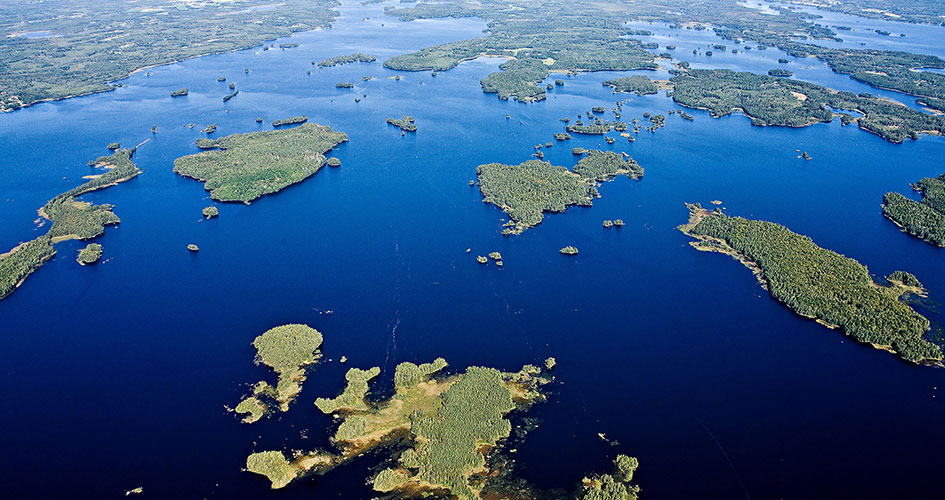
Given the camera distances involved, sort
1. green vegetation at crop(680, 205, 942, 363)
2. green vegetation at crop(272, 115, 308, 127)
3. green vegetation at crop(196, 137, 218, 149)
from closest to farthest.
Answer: green vegetation at crop(680, 205, 942, 363), green vegetation at crop(196, 137, 218, 149), green vegetation at crop(272, 115, 308, 127)

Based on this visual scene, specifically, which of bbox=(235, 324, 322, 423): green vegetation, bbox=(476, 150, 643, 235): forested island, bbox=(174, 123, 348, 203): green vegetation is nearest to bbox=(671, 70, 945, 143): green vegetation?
bbox=(476, 150, 643, 235): forested island

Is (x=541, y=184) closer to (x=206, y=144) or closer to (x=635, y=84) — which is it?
(x=206, y=144)

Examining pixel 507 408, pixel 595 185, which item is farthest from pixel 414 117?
pixel 507 408

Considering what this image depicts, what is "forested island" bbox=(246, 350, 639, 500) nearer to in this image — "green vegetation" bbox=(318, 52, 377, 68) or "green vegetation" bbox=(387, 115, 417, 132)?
"green vegetation" bbox=(387, 115, 417, 132)

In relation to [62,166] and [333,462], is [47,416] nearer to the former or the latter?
[333,462]

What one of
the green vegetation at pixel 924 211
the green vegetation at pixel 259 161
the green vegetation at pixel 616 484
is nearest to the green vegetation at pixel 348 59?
the green vegetation at pixel 259 161

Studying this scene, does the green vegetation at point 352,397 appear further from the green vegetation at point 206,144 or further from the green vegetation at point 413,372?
the green vegetation at point 206,144
